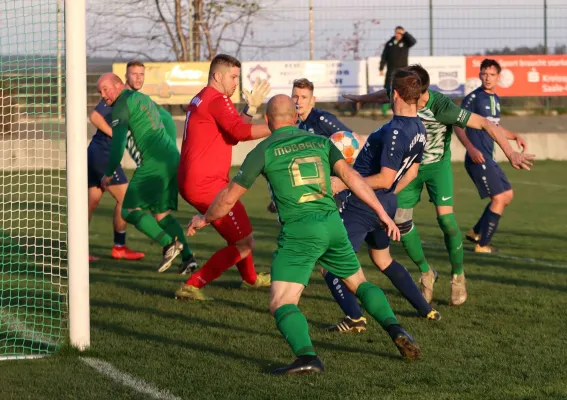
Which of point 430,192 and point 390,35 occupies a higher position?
point 390,35

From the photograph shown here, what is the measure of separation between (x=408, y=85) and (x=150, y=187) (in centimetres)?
390

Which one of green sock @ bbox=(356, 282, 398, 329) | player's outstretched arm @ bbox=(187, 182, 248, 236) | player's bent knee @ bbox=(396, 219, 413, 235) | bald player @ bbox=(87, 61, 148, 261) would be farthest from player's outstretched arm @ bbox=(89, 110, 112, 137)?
green sock @ bbox=(356, 282, 398, 329)

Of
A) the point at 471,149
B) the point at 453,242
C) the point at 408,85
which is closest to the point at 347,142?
the point at 453,242

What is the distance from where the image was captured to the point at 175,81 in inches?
1027

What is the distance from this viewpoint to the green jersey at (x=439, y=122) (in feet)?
27.1

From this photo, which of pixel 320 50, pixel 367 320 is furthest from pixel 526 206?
pixel 320 50

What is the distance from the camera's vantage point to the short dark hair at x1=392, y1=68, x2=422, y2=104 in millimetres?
7348

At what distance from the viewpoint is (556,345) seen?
7.27 m

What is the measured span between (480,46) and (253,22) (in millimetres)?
6318

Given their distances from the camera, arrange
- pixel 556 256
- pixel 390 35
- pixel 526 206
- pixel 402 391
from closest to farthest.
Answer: pixel 402 391
pixel 556 256
pixel 526 206
pixel 390 35

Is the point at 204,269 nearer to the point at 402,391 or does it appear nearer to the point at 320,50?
the point at 402,391

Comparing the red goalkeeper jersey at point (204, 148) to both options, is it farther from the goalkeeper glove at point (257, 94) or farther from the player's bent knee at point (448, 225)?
the player's bent knee at point (448, 225)

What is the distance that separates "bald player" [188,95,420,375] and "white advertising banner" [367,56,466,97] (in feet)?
65.7

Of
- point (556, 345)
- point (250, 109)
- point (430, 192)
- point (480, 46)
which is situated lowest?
point (556, 345)
